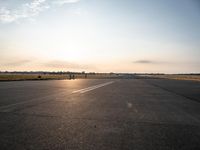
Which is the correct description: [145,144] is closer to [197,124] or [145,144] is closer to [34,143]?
[34,143]

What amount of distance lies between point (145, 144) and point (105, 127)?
1.55m

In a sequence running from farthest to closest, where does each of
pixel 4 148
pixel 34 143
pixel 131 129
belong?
pixel 131 129 < pixel 34 143 < pixel 4 148

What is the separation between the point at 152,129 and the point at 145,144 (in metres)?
1.26

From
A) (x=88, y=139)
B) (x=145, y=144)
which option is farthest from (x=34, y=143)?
(x=145, y=144)

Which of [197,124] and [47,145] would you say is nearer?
[47,145]

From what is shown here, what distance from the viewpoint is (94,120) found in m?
6.15

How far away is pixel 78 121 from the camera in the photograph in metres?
5.97

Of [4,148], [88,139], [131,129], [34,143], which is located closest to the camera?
[4,148]

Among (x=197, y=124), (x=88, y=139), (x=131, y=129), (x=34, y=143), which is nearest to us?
(x=34, y=143)

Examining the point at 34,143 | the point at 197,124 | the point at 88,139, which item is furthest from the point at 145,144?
the point at 197,124

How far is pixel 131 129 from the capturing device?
5.13 metres

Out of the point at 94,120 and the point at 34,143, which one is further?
the point at 94,120

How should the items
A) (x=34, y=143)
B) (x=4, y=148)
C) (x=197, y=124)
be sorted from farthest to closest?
1. (x=197, y=124)
2. (x=34, y=143)
3. (x=4, y=148)

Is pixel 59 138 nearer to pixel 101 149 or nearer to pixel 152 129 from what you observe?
pixel 101 149
